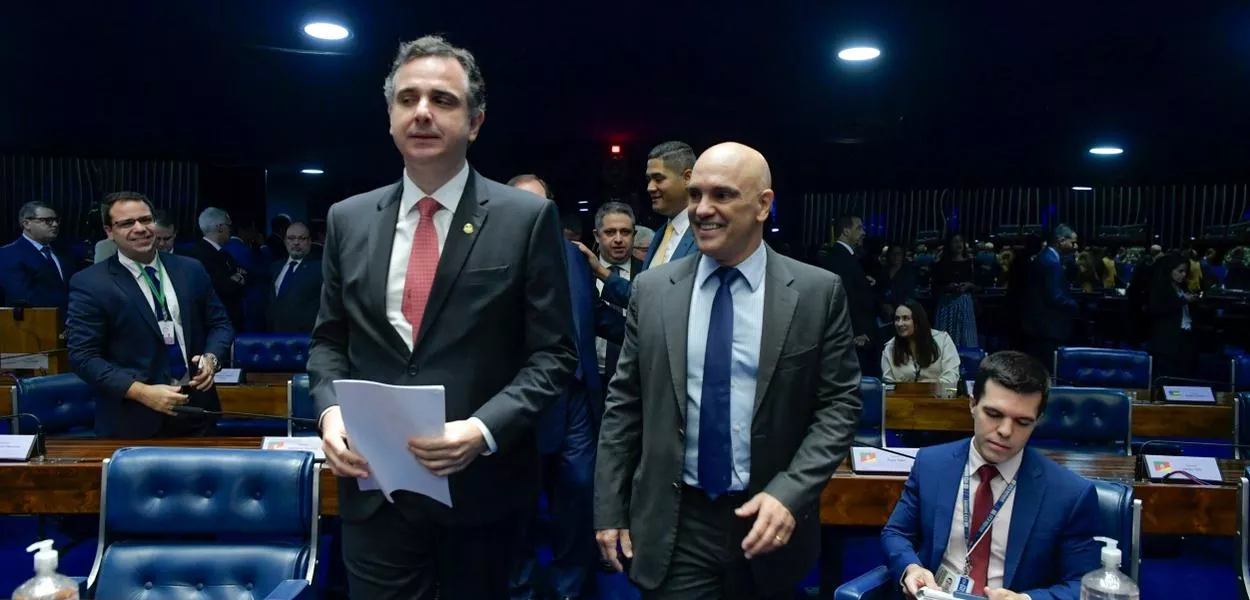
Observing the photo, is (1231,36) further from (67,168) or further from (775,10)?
(67,168)

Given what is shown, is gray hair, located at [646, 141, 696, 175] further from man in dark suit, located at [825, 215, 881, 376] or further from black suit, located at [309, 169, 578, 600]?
man in dark suit, located at [825, 215, 881, 376]

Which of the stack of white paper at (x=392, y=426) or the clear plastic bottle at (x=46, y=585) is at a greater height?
the stack of white paper at (x=392, y=426)

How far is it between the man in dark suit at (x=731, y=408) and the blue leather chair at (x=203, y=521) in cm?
79

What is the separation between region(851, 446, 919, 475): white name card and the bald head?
52.7 inches

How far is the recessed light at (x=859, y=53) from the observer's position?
196 inches

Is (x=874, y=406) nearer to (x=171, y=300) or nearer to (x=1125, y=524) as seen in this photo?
(x=1125, y=524)

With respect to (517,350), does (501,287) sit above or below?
above

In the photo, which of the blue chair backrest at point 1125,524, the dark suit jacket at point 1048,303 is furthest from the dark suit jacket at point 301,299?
the dark suit jacket at point 1048,303

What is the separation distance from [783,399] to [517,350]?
0.51 meters

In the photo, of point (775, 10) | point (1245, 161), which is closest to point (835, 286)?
point (775, 10)

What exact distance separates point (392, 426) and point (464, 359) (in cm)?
17

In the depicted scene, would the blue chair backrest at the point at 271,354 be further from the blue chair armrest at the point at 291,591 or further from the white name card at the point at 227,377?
the blue chair armrest at the point at 291,591

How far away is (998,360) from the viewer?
7.06 ft

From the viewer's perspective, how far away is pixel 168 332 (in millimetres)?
3307
